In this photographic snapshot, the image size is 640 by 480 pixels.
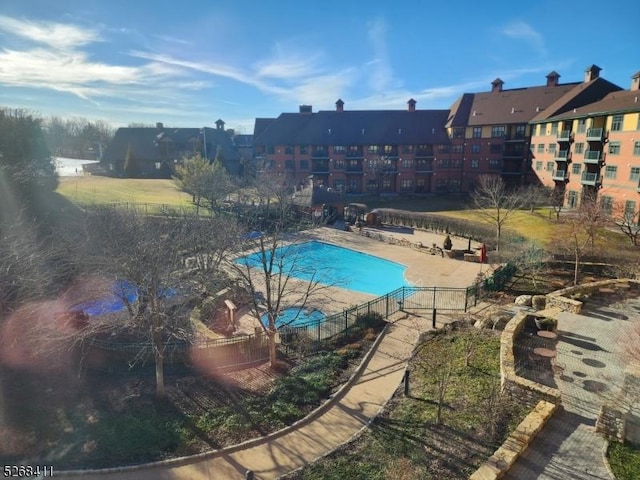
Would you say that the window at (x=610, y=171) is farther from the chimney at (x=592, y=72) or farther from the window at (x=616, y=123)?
the chimney at (x=592, y=72)

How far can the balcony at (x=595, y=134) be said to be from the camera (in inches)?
1554

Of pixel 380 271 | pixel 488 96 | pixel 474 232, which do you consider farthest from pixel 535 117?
pixel 380 271

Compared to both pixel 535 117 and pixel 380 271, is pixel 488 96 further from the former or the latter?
pixel 380 271

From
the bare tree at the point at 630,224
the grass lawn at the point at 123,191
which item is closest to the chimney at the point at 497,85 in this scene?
the bare tree at the point at 630,224

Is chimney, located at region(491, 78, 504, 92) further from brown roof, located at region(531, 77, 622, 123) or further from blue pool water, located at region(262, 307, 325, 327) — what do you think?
blue pool water, located at region(262, 307, 325, 327)

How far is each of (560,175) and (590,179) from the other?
5268 mm

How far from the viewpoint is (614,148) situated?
3803 cm

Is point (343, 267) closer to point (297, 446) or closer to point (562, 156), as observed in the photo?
point (297, 446)

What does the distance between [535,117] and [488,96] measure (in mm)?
8362

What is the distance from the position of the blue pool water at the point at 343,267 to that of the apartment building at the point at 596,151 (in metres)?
19.6

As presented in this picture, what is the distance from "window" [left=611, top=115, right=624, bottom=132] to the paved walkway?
25673mm

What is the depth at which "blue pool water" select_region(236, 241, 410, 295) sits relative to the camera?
1111 inches

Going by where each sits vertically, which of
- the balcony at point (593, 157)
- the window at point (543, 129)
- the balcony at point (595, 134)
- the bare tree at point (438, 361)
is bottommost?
the bare tree at point (438, 361)

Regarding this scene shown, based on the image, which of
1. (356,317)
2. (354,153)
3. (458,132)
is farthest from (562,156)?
(356,317)
